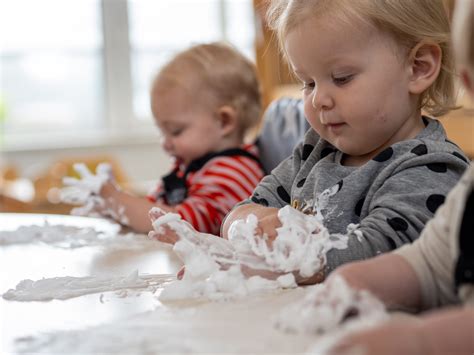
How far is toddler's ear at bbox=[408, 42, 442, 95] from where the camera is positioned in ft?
3.43

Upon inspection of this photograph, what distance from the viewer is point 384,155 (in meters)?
1.01

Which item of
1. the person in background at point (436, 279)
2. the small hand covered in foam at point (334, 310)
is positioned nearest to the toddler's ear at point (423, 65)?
the person in background at point (436, 279)

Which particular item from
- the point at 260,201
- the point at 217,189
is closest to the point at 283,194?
the point at 260,201

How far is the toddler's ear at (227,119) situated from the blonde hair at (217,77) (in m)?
0.01

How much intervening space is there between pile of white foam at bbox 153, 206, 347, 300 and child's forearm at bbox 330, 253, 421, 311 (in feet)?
0.44

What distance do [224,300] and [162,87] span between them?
1081 millimetres

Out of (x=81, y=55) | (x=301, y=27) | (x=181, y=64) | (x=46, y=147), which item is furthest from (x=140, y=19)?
(x=301, y=27)

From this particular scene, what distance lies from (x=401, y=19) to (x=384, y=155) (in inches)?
7.0

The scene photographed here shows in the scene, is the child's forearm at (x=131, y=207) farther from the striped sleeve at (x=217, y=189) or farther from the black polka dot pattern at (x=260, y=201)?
the black polka dot pattern at (x=260, y=201)

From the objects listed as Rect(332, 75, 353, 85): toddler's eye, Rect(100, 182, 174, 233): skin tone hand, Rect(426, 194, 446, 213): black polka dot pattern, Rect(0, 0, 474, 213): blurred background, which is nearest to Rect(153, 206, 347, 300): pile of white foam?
Rect(426, 194, 446, 213): black polka dot pattern

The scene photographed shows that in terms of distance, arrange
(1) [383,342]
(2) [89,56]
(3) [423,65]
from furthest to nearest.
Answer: (2) [89,56], (3) [423,65], (1) [383,342]

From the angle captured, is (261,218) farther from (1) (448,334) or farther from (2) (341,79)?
(1) (448,334)

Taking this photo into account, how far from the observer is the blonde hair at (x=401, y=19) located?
1.01m

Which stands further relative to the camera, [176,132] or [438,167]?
[176,132]
